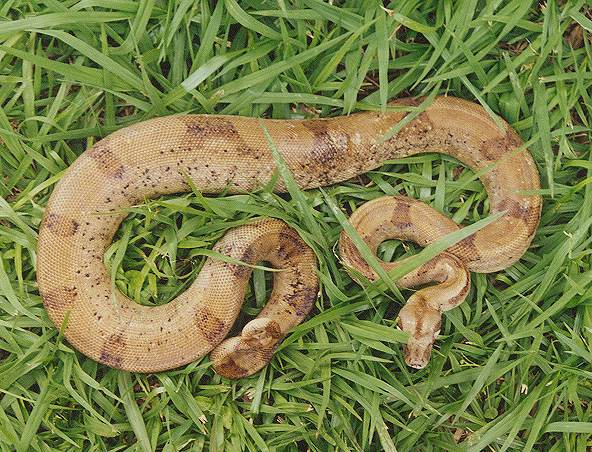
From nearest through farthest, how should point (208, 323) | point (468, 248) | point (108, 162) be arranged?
point (108, 162), point (208, 323), point (468, 248)

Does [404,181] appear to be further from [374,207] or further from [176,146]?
[176,146]

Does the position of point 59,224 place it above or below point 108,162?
below

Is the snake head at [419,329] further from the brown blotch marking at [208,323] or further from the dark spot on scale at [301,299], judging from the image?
the brown blotch marking at [208,323]

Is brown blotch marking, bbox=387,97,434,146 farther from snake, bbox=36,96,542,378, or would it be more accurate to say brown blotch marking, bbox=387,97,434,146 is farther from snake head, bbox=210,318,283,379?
snake head, bbox=210,318,283,379

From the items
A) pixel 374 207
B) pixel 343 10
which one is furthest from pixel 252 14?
pixel 374 207

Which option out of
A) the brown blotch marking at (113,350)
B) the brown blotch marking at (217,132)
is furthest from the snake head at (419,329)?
the brown blotch marking at (113,350)

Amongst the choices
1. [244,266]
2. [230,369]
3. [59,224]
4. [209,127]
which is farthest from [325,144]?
[59,224]

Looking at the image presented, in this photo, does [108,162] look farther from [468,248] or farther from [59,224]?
[468,248]
